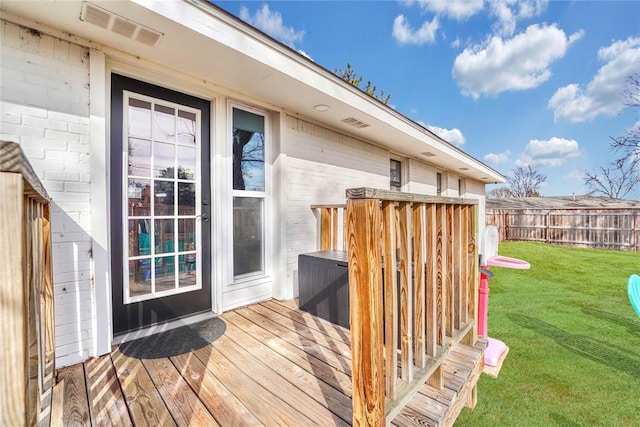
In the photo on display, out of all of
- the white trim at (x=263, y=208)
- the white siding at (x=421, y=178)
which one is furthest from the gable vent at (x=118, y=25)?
the white siding at (x=421, y=178)

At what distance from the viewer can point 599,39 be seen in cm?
1075

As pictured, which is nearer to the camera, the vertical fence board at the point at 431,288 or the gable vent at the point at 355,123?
the vertical fence board at the point at 431,288

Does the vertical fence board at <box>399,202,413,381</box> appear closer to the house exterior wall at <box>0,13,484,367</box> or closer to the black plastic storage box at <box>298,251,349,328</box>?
the black plastic storage box at <box>298,251,349,328</box>

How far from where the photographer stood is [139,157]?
246 centimetres

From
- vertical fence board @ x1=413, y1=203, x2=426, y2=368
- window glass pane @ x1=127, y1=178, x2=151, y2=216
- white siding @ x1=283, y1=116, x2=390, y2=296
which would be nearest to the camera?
vertical fence board @ x1=413, y1=203, x2=426, y2=368

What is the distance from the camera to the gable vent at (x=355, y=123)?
12.0ft

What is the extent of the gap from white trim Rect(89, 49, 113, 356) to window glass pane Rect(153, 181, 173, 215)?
432mm

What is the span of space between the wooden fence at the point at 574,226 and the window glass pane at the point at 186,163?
507 inches

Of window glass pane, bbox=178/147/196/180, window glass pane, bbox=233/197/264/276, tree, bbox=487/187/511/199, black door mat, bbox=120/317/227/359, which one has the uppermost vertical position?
tree, bbox=487/187/511/199

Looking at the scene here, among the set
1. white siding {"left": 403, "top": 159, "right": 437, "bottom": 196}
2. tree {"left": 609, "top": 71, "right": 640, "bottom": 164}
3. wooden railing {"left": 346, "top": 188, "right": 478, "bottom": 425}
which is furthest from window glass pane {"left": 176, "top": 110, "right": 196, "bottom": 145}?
tree {"left": 609, "top": 71, "right": 640, "bottom": 164}

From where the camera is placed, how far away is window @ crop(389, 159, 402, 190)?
5.86 meters

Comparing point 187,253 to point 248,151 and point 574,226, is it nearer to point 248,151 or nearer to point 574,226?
point 248,151

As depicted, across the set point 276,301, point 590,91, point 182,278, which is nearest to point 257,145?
point 182,278

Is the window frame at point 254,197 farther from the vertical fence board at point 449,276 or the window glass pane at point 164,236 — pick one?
the vertical fence board at point 449,276
